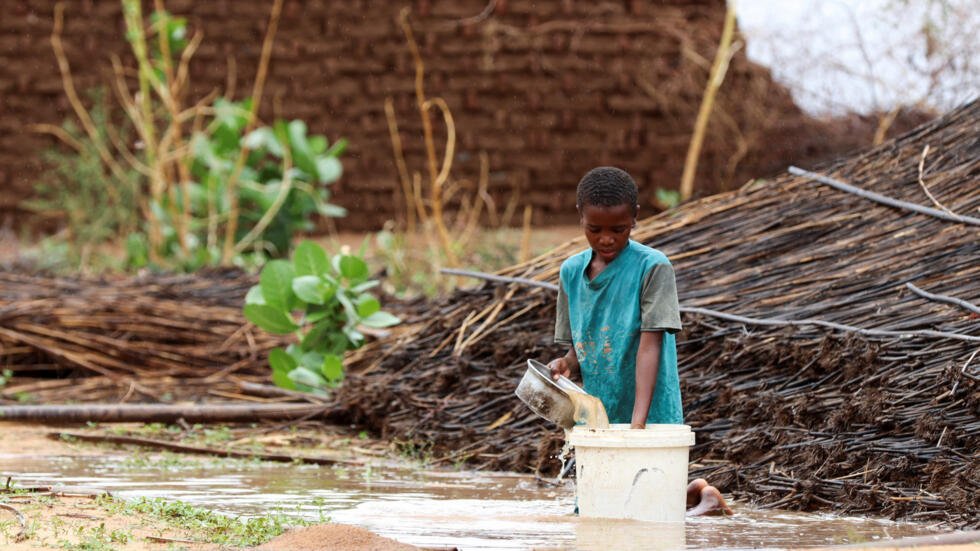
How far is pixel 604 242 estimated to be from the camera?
343 centimetres

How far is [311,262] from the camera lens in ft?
20.1

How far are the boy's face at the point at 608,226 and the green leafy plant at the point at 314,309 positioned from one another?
8.73ft

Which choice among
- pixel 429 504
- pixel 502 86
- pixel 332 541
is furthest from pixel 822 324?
pixel 502 86

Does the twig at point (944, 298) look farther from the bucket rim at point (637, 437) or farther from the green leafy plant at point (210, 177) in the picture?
the green leafy plant at point (210, 177)

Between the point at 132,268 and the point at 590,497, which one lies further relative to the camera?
the point at 132,268

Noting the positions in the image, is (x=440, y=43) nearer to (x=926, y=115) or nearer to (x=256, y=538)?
(x=926, y=115)

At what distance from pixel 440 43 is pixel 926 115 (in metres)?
4.40

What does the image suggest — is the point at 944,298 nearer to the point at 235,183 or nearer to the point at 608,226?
the point at 608,226

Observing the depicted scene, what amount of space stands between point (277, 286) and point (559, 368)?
280 centimetres

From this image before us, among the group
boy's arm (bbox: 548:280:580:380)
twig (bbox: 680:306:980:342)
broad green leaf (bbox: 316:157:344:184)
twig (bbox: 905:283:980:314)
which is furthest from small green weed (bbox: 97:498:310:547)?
broad green leaf (bbox: 316:157:344:184)

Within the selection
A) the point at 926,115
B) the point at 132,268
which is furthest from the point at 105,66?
the point at 926,115

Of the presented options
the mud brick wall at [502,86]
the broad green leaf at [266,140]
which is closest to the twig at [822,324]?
the broad green leaf at [266,140]

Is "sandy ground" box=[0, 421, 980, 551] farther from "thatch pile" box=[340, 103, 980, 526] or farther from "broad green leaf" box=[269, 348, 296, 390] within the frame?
"broad green leaf" box=[269, 348, 296, 390]

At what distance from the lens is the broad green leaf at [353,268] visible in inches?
240
